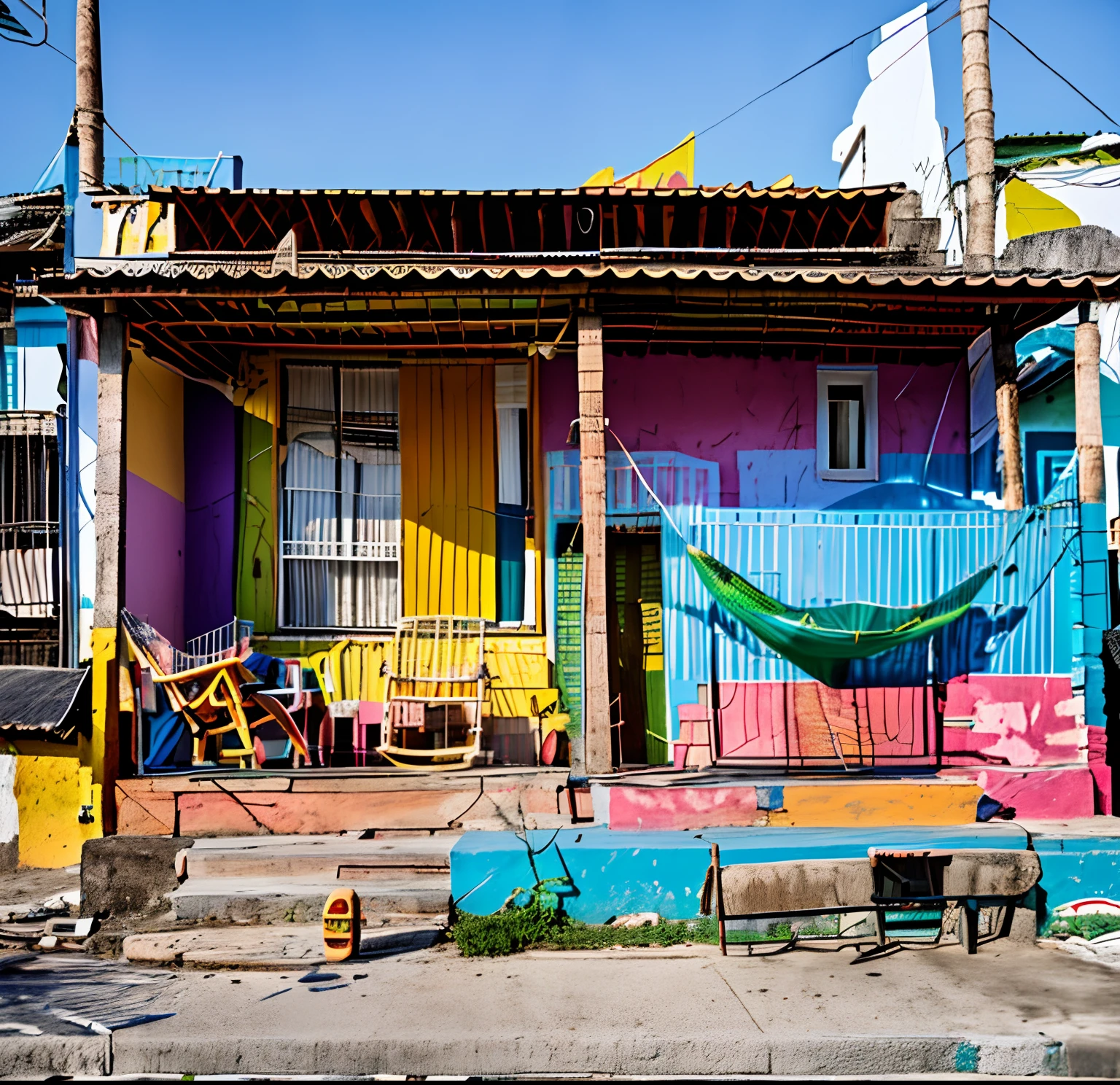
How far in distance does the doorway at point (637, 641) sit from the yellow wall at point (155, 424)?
4.18 metres

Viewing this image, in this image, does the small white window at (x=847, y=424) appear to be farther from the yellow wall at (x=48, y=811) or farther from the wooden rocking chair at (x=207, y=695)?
the yellow wall at (x=48, y=811)

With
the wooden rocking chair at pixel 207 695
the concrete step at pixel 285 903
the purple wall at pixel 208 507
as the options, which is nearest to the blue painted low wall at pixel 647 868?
the concrete step at pixel 285 903

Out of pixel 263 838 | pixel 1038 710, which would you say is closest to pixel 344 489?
pixel 263 838

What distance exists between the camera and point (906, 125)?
42.3 feet

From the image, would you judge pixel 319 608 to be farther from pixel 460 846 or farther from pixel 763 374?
pixel 763 374

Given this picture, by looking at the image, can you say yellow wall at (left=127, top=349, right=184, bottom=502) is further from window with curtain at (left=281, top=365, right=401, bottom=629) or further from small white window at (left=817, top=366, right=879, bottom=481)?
small white window at (left=817, top=366, right=879, bottom=481)

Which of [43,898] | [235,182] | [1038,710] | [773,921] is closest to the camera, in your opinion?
[773,921]

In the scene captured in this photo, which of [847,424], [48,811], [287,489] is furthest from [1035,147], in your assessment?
[48,811]

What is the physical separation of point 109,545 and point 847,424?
22.1 ft

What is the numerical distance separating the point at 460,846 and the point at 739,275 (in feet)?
15.0

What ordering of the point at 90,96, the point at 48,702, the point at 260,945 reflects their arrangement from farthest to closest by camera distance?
the point at 90,96 < the point at 48,702 < the point at 260,945

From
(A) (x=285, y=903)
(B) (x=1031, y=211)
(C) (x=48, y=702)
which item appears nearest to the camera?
(A) (x=285, y=903)

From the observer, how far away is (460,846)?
21.6 feet

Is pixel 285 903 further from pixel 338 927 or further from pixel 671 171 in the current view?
pixel 671 171
